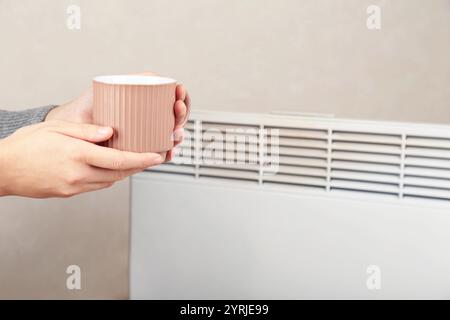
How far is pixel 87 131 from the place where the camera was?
632 millimetres

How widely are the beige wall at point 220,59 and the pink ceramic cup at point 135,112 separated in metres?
1.15

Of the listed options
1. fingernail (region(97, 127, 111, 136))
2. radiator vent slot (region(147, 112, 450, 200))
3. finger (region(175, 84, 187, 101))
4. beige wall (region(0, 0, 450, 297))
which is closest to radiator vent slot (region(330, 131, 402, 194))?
radiator vent slot (region(147, 112, 450, 200))

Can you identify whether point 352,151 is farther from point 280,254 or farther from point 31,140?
point 31,140

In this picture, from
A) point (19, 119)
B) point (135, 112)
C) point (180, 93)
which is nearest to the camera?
point (135, 112)

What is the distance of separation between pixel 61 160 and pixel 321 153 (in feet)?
1.21

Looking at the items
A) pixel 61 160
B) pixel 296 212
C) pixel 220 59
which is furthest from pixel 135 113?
pixel 220 59

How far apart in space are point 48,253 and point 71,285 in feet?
0.39

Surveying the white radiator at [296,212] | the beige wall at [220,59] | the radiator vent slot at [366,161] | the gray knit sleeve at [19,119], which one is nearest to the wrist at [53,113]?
the gray knit sleeve at [19,119]

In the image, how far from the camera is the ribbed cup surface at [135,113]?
0.61m

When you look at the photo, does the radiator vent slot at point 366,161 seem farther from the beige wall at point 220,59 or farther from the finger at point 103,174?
the beige wall at point 220,59

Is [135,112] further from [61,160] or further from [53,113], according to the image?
[53,113]

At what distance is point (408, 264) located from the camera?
83 cm

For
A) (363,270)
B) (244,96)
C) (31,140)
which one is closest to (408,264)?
(363,270)

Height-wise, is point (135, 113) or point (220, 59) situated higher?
point (220, 59)
